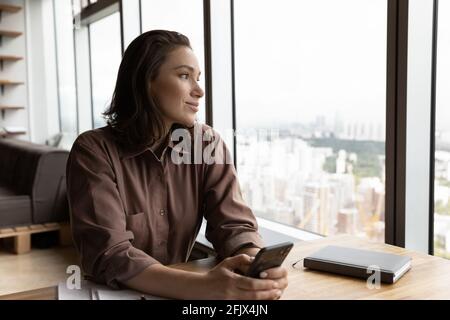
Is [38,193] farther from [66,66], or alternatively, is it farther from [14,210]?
[66,66]

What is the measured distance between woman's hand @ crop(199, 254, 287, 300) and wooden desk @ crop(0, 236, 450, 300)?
64 millimetres

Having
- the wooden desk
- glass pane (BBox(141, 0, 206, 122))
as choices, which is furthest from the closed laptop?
glass pane (BBox(141, 0, 206, 122))

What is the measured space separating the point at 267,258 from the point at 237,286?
3.4 inches

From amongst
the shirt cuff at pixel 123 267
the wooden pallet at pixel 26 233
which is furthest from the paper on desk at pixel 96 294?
the wooden pallet at pixel 26 233

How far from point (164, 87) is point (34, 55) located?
528cm

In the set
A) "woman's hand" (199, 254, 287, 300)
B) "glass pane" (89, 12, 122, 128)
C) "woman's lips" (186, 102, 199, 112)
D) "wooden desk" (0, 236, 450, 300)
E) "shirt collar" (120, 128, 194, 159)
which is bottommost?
"wooden desk" (0, 236, 450, 300)

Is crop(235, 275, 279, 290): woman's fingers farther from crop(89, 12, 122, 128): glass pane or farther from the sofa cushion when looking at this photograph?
crop(89, 12, 122, 128): glass pane

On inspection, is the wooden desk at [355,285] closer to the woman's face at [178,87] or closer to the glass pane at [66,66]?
the woman's face at [178,87]

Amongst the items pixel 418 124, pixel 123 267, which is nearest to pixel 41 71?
pixel 418 124

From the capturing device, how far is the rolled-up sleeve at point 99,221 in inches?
45.8

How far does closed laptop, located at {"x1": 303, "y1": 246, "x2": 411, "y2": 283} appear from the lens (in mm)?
1190

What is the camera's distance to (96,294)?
3.66ft

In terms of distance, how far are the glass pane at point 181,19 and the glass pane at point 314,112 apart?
0.29 meters
